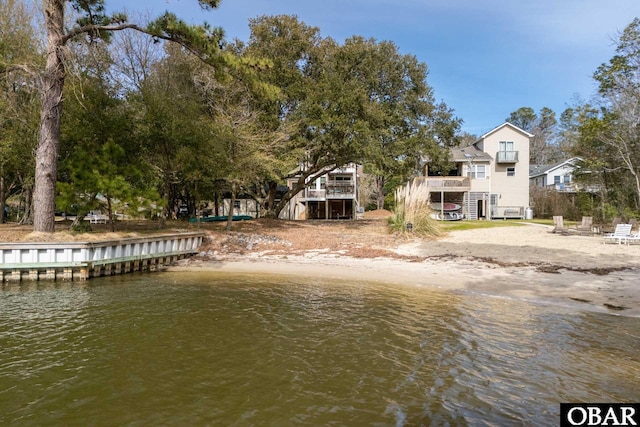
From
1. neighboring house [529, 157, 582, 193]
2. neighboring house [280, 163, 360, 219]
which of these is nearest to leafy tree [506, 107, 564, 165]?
neighboring house [529, 157, 582, 193]

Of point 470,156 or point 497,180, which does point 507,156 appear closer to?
point 497,180

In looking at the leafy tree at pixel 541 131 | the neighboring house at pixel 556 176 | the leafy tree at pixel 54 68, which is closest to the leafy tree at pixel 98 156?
the leafy tree at pixel 54 68

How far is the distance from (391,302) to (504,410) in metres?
4.91

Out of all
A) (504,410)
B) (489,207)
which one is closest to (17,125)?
(504,410)

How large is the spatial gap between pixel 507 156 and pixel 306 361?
39657mm

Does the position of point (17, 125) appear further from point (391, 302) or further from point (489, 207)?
point (489, 207)

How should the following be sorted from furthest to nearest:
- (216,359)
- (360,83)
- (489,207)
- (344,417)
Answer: (489,207)
(360,83)
(216,359)
(344,417)

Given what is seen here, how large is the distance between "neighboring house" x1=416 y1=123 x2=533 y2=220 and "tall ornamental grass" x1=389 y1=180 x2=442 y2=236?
20140 mm

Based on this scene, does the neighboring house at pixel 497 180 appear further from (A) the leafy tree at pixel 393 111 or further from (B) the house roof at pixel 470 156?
(A) the leafy tree at pixel 393 111

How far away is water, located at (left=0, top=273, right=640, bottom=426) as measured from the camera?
427 cm

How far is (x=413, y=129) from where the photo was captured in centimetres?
2997

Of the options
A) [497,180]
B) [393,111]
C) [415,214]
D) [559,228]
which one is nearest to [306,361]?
[415,214]

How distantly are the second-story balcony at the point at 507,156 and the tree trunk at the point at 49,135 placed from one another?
37.7 m

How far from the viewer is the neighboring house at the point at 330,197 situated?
39.9 metres
